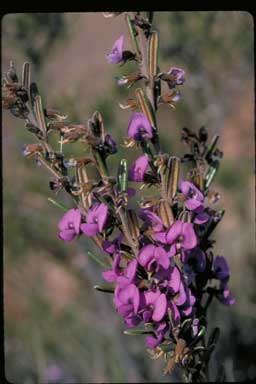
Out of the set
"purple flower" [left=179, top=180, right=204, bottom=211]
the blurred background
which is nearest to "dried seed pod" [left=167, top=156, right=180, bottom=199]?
"purple flower" [left=179, top=180, right=204, bottom=211]

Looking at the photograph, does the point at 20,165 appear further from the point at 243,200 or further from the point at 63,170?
the point at 63,170

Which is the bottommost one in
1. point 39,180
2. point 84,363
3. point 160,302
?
point 84,363

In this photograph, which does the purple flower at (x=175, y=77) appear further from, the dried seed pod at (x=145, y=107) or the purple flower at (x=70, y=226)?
the purple flower at (x=70, y=226)

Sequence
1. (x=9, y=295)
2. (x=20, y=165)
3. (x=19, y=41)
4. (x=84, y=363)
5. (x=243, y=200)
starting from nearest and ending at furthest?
(x=84, y=363) → (x=19, y=41) → (x=20, y=165) → (x=243, y=200) → (x=9, y=295)

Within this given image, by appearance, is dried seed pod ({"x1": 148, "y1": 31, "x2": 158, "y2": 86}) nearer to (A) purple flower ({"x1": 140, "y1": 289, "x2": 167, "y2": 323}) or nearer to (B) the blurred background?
(A) purple flower ({"x1": 140, "y1": 289, "x2": 167, "y2": 323})

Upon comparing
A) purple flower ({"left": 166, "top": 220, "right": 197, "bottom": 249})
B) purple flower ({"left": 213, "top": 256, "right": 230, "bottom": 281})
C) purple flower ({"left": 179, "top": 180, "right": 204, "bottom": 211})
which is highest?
purple flower ({"left": 179, "top": 180, "right": 204, "bottom": 211})

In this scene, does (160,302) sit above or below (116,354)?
above

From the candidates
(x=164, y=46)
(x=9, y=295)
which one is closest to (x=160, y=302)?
(x=164, y=46)
